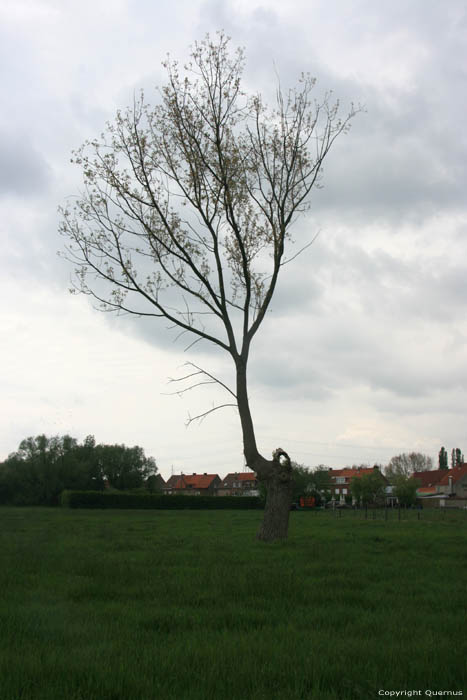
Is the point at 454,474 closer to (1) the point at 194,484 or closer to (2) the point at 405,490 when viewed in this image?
(2) the point at 405,490

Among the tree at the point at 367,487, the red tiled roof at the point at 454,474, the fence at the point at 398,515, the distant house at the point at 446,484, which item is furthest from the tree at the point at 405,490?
the red tiled roof at the point at 454,474

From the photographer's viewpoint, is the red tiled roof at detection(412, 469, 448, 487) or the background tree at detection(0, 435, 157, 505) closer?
the background tree at detection(0, 435, 157, 505)

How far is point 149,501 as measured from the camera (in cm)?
7631

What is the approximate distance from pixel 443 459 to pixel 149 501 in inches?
4963

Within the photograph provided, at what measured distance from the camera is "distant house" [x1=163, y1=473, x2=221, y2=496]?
615ft

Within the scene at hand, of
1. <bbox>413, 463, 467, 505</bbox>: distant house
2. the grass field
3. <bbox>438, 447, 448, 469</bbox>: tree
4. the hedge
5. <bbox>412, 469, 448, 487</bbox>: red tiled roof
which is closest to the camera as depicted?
the grass field

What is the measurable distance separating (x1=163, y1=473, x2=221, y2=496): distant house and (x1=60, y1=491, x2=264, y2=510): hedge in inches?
3933

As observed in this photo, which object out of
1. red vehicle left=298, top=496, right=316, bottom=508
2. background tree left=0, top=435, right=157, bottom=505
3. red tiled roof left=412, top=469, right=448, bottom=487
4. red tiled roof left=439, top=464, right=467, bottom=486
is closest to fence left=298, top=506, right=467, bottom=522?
red vehicle left=298, top=496, right=316, bottom=508

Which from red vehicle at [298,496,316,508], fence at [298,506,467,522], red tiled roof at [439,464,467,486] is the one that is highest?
red tiled roof at [439,464,467,486]

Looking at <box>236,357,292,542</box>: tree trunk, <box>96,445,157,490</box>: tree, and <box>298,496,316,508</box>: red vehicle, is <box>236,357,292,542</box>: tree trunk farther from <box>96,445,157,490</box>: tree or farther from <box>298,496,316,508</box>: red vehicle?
<box>96,445,157,490</box>: tree

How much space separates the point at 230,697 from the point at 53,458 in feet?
294

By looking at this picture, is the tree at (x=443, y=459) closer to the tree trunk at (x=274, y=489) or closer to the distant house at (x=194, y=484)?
the distant house at (x=194, y=484)

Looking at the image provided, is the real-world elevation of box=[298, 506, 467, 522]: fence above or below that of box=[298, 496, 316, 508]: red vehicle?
above

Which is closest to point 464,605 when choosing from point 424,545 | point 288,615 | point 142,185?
point 288,615
